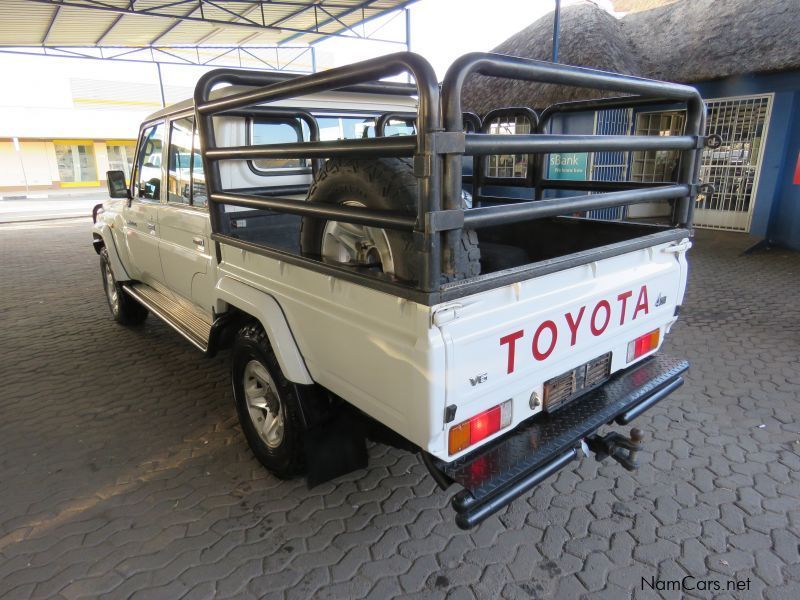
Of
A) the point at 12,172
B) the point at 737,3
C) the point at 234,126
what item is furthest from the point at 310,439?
the point at 12,172

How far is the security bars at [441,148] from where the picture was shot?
1.62 metres

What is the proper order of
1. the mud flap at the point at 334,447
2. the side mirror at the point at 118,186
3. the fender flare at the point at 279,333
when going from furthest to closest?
the side mirror at the point at 118,186, the mud flap at the point at 334,447, the fender flare at the point at 279,333

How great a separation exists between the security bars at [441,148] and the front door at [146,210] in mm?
1985

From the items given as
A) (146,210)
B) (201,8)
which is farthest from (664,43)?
(146,210)

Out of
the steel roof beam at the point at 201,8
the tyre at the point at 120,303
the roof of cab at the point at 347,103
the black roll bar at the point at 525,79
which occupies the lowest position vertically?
the tyre at the point at 120,303

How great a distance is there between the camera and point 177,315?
399 centimetres

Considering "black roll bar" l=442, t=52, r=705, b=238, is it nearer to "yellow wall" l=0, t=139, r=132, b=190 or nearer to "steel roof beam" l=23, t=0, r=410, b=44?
"steel roof beam" l=23, t=0, r=410, b=44

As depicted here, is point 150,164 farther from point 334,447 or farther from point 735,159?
point 735,159

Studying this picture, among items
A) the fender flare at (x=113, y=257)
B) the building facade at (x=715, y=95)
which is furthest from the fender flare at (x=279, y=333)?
the building facade at (x=715, y=95)

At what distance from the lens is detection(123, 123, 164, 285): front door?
4246 mm

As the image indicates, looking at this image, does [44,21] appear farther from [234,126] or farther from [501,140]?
[501,140]

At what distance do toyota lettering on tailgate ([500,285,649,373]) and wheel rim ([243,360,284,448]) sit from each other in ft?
4.34

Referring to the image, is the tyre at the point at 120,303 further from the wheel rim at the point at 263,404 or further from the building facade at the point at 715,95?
the building facade at the point at 715,95

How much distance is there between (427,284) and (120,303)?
4890 mm
